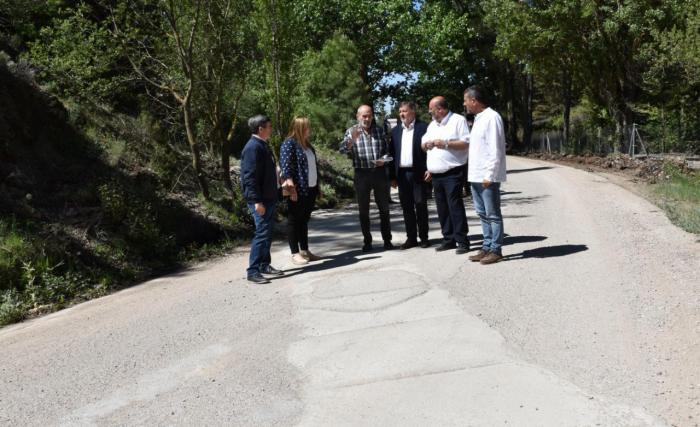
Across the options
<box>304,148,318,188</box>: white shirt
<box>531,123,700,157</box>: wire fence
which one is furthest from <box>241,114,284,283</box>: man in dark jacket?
<box>531,123,700,157</box>: wire fence

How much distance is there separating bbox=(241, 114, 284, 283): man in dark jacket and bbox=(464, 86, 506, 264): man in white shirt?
93.6 inches

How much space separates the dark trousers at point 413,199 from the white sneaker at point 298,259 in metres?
1.50

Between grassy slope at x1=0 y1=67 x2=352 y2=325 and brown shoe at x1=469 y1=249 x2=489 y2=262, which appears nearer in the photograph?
brown shoe at x1=469 y1=249 x2=489 y2=262

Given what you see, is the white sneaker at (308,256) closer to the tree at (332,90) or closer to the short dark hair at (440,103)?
the short dark hair at (440,103)

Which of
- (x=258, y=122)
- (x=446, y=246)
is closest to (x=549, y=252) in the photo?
(x=446, y=246)

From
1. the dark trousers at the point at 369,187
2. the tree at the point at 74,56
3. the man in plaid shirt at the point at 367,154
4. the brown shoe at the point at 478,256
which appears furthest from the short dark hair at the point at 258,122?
the tree at the point at 74,56

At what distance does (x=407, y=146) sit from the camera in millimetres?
8547

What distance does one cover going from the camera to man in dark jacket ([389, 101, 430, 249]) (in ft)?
27.9

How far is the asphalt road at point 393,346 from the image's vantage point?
393 centimetres

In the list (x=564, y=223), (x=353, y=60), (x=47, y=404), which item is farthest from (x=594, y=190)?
(x=47, y=404)

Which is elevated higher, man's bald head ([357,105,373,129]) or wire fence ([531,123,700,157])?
man's bald head ([357,105,373,129])

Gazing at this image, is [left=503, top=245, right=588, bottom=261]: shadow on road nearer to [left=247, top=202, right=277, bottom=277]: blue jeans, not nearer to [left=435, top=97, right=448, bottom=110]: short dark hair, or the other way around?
[left=435, top=97, right=448, bottom=110]: short dark hair

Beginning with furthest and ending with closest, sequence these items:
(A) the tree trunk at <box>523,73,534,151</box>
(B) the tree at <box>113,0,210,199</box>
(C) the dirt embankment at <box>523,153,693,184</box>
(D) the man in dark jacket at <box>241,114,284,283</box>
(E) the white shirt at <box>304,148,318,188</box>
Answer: (A) the tree trunk at <box>523,73,534,151</box> → (C) the dirt embankment at <box>523,153,693,184</box> → (B) the tree at <box>113,0,210,199</box> → (E) the white shirt at <box>304,148,318,188</box> → (D) the man in dark jacket at <box>241,114,284,283</box>

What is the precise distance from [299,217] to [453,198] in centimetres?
205
